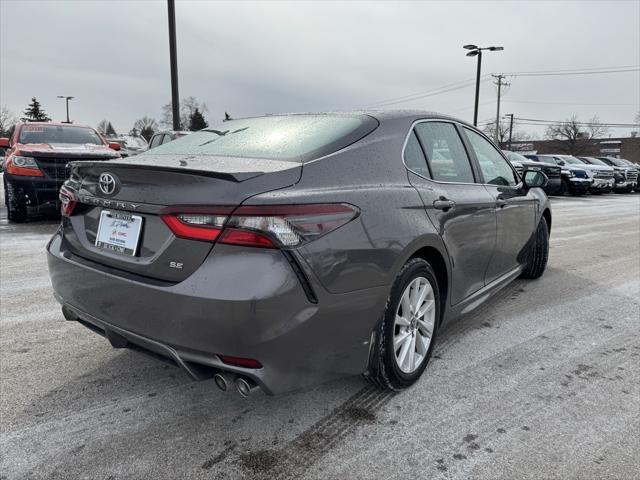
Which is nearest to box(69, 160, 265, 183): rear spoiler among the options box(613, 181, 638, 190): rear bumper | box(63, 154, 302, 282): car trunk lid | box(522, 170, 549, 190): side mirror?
box(63, 154, 302, 282): car trunk lid

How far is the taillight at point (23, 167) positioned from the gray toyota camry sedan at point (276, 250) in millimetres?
6002

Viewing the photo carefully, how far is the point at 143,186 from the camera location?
2.22 m

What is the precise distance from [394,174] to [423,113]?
755 mm

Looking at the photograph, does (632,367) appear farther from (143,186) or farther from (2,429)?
(2,429)

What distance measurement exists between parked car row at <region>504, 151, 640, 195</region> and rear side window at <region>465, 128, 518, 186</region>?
14.6 meters

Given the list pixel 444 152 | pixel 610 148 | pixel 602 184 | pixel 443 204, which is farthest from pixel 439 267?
pixel 610 148

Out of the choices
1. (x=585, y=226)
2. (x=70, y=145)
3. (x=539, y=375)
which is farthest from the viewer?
(x=585, y=226)

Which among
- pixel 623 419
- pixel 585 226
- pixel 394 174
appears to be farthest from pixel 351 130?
pixel 585 226

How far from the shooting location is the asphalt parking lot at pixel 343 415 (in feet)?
7.03

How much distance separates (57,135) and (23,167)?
67.2 inches

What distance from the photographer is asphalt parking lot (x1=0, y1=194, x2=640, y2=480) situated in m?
2.14

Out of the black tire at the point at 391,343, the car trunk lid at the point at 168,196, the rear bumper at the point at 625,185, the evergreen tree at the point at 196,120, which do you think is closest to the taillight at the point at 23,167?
the car trunk lid at the point at 168,196

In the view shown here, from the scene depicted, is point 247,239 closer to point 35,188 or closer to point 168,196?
point 168,196

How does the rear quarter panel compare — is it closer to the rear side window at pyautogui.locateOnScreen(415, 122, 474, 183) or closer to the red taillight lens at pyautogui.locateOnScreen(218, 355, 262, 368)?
the rear side window at pyautogui.locateOnScreen(415, 122, 474, 183)
